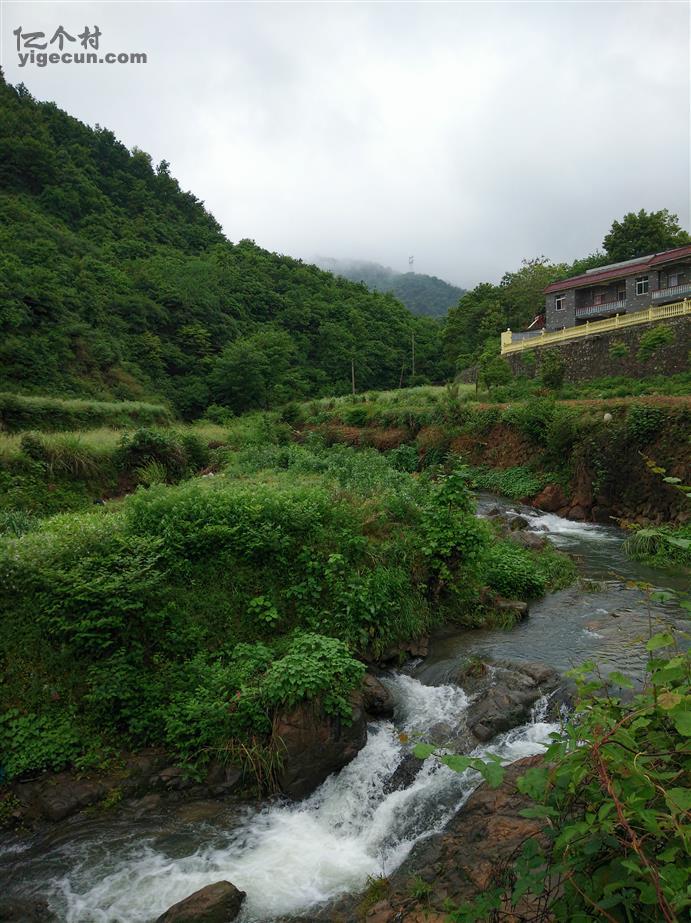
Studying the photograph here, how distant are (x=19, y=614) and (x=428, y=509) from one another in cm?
641

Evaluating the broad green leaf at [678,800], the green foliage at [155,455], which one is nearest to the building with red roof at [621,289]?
the green foliage at [155,455]

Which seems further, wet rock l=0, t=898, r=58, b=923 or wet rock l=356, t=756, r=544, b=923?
wet rock l=0, t=898, r=58, b=923

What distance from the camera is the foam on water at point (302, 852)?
4.68 meters

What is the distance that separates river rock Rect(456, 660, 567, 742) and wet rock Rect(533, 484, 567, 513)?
1194cm

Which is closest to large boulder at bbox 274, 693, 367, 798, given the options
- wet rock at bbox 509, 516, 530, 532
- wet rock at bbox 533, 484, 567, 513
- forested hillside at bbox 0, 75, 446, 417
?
wet rock at bbox 509, 516, 530, 532

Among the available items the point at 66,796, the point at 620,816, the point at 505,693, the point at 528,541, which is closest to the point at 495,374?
the point at 528,541

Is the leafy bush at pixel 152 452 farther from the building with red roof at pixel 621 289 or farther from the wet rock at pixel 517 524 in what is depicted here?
the building with red roof at pixel 621 289

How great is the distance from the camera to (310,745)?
585cm

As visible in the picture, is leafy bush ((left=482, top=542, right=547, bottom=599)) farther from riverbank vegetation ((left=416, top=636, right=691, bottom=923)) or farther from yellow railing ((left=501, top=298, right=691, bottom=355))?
yellow railing ((left=501, top=298, right=691, bottom=355))

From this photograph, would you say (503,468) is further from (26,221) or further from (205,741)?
(26,221)

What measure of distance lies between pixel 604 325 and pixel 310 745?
28.7 m

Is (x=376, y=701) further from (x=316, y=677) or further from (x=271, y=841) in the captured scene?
(x=271, y=841)

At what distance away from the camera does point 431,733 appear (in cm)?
632

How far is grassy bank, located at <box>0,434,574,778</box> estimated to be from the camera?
235 inches
